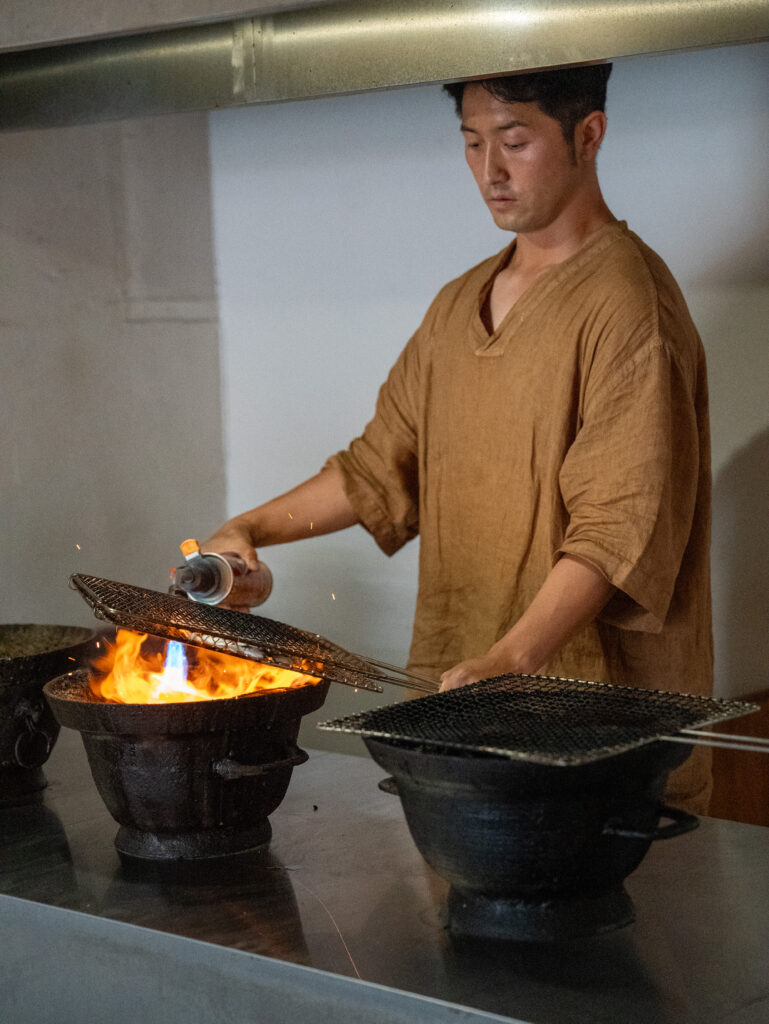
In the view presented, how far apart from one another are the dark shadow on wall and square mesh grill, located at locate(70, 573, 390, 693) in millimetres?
1143

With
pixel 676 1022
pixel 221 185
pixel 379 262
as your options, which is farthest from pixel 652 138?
pixel 676 1022

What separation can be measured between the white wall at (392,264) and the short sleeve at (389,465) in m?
0.65

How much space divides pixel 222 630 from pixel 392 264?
1647mm

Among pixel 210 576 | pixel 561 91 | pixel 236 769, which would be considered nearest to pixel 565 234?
pixel 561 91

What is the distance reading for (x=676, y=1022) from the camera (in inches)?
42.7

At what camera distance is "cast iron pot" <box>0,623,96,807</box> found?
1.78 metres

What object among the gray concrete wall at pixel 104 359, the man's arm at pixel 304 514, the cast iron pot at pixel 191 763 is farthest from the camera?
the gray concrete wall at pixel 104 359

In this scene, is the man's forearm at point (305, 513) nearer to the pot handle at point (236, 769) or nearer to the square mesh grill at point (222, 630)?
the square mesh grill at point (222, 630)

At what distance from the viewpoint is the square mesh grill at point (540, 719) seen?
1133mm

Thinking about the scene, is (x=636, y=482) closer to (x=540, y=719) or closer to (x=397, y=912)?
(x=540, y=719)

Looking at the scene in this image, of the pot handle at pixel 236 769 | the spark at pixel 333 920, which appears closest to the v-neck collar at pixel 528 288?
the pot handle at pixel 236 769

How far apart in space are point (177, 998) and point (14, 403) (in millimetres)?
1688

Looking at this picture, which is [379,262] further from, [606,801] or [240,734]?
[606,801]

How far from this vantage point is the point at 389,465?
2.26 meters
